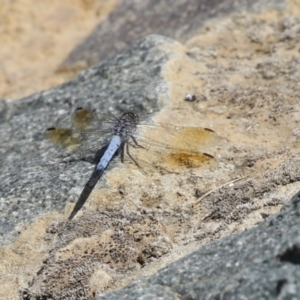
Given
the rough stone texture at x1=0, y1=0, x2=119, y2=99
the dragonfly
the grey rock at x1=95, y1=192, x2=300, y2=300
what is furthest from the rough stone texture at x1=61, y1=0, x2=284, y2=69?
the grey rock at x1=95, y1=192, x2=300, y2=300

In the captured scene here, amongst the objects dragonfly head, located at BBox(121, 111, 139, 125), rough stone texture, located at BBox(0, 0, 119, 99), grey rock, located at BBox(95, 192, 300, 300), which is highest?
grey rock, located at BBox(95, 192, 300, 300)

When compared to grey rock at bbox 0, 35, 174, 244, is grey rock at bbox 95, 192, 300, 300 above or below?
above

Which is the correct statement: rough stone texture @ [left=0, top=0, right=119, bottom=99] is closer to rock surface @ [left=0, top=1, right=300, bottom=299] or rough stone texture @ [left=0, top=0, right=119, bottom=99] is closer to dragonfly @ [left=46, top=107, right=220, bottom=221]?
rock surface @ [left=0, top=1, right=300, bottom=299]

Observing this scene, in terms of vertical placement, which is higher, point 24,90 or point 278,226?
point 278,226

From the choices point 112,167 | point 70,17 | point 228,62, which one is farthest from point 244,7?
point 70,17

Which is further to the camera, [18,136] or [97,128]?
[18,136]

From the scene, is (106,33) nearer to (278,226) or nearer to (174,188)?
(174,188)
